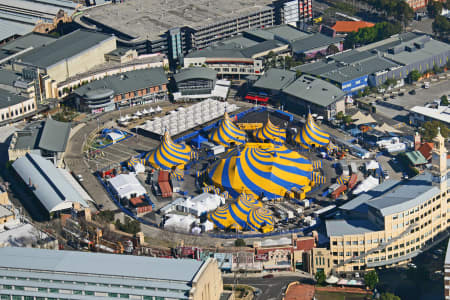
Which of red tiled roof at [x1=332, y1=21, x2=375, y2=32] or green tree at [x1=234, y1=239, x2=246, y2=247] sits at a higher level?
green tree at [x1=234, y1=239, x2=246, y2=247]

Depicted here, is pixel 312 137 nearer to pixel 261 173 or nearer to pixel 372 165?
pixel 372 165

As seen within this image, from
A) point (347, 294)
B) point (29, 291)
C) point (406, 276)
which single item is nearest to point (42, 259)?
point (29, 291)

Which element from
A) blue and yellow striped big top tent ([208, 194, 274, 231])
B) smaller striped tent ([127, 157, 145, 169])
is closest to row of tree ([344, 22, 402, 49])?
smaller striped tent ([127, 157, 145, 169])

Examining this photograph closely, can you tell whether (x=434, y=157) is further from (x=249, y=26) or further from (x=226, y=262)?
(x=249, y=26)

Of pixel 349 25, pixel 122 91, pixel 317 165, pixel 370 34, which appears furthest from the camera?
pixel 349 25

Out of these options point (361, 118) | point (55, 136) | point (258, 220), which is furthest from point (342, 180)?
point (55, 136)

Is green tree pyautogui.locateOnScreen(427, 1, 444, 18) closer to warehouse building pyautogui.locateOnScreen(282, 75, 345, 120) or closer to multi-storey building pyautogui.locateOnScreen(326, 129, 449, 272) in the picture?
warehouse building pyautogui.locateOnScreen(282, 75, 345, 120)

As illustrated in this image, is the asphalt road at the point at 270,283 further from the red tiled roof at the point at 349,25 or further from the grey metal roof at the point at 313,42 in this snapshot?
the red tiled roof at the point at 349,25
